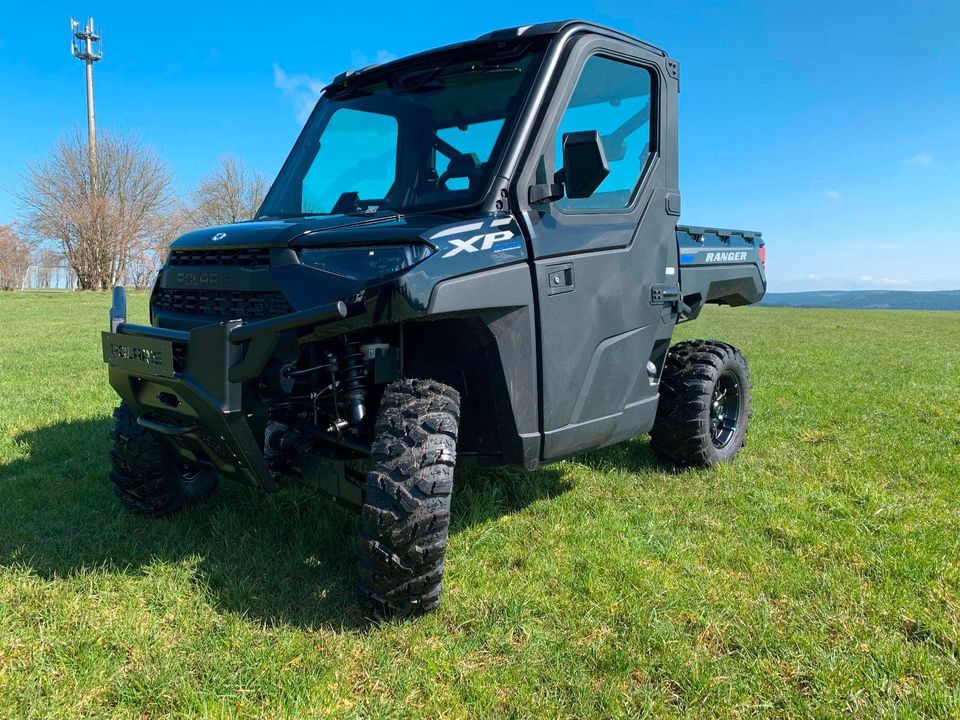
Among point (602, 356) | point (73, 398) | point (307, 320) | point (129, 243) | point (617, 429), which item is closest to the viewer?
point (307, 320)

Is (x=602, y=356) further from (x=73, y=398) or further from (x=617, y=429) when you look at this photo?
(x=73, y=398)

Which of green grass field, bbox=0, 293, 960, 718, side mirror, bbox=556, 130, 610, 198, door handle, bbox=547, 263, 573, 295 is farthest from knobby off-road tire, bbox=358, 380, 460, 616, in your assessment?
side mirror, bbox=556, 130, 610, 198

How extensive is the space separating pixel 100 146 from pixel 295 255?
4624 cm

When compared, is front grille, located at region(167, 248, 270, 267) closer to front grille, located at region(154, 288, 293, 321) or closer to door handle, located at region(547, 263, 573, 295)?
front grille, located at region(154, 288, 293, 321)

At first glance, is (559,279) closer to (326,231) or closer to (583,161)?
(583,161)

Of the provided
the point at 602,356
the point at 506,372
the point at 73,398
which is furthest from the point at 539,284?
the point at 73,398

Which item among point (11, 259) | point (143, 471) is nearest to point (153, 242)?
point (11, 259)

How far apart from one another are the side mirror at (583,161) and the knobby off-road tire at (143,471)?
264 centimetres

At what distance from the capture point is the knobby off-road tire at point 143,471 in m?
4.00

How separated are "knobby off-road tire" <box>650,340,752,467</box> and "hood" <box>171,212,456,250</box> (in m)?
2.52

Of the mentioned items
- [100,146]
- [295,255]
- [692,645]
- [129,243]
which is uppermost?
[100,146]

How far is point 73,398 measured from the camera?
759 cm

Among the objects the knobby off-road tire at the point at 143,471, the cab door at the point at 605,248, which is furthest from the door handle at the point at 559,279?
the knobby off-road tire at the point at 143,471

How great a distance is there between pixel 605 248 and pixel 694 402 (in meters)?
1.74
